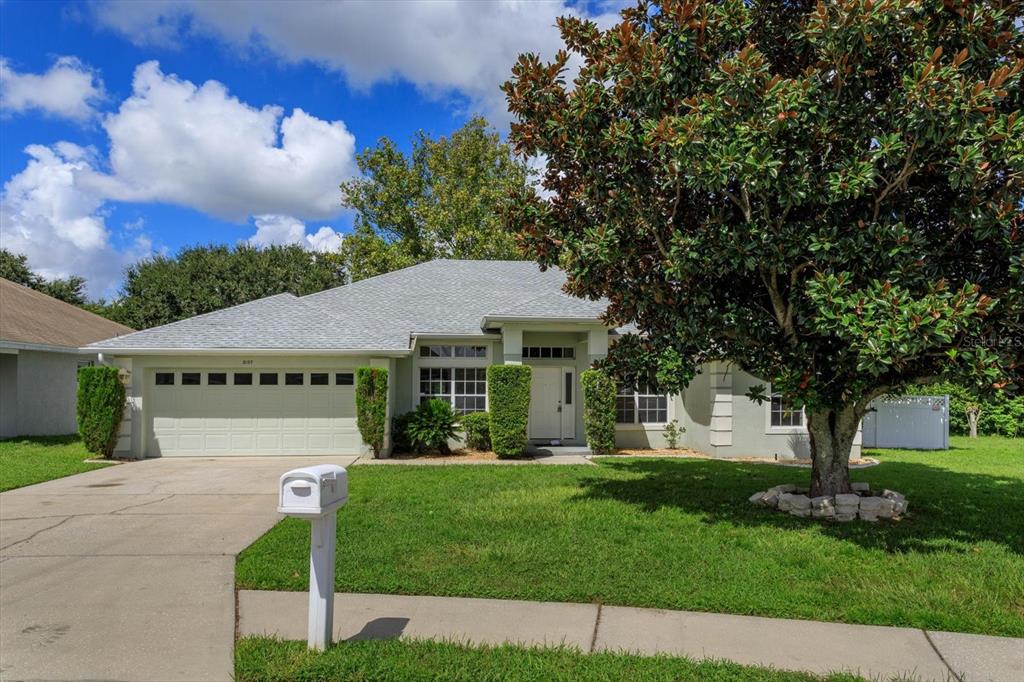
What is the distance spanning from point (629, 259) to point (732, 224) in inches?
50.9

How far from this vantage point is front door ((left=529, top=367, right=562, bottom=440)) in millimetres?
16328

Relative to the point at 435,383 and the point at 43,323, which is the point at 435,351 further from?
the point at 43,323

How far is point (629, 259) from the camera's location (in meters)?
7.99

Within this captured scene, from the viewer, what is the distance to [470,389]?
16.0 metres

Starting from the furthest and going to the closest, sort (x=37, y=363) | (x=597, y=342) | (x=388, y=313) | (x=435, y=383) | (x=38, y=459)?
(x=37, y=363) < (x=388, y=313) < (x=435, y=383) < (x=597, y=342) < (x=38, y=459)

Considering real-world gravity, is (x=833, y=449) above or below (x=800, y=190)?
below

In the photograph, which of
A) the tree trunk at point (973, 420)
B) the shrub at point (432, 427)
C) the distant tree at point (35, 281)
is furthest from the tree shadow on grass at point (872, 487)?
the distant tree at point (35, 281)

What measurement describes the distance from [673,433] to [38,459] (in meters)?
14.1

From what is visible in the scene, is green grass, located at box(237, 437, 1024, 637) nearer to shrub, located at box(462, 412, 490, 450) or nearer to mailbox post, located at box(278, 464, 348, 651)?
mailbox post, located at box(278, 464, 348, 651)

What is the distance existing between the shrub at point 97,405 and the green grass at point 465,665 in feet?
38.0

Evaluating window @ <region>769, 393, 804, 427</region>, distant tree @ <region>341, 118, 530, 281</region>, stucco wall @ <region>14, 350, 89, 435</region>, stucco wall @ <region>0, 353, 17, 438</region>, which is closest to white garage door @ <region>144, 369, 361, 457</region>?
stucco wall @ <region>0, 353, 17, 438</region>

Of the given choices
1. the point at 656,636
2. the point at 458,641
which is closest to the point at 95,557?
the point at 458,641

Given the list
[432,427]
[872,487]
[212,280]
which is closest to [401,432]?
[432,427]

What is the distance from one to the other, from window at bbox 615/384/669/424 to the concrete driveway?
28.0 ft
